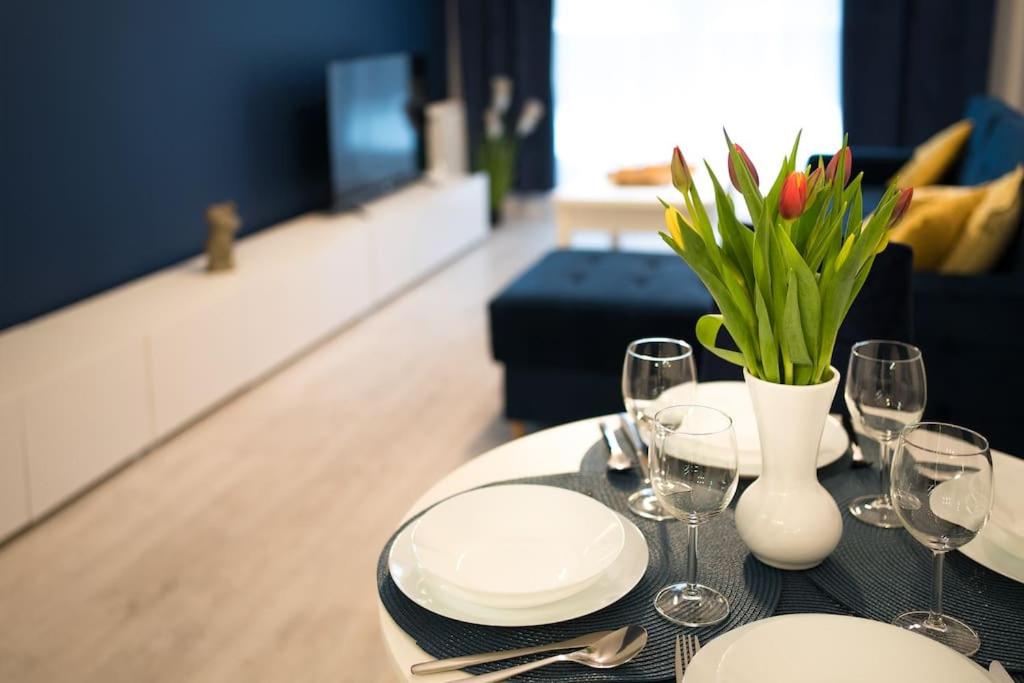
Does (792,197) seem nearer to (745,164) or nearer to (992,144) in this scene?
(745,164)

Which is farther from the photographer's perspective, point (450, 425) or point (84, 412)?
point (450, 425)

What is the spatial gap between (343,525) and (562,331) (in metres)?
0.86

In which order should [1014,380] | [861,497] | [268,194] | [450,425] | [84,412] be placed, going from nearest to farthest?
[861,497] → [1014,380] → [84,412] → [450,425] → [268,194]

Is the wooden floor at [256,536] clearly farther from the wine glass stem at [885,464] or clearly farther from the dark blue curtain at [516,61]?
the dark blue curtain at [516,61]

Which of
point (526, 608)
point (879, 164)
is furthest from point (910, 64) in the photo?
point (526, 608)

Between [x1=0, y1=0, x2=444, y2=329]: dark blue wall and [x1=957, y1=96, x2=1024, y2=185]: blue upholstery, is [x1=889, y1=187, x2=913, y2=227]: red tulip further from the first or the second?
[x1=0, y1=0, x2=444, y2=329]: dark blue wall

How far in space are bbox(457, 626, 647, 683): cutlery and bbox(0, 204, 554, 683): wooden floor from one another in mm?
1079

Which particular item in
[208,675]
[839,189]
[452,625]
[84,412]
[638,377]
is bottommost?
[208,675]

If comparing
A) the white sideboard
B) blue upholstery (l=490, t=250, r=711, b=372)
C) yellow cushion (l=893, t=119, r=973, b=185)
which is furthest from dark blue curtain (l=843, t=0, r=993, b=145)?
blue upholstery (l=490, t=250, r=711, b=372)

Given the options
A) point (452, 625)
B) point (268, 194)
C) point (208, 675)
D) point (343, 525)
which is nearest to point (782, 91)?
point (268, 194)

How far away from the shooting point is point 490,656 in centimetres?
107

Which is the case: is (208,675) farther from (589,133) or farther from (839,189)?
(589,133)

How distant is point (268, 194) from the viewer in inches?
186

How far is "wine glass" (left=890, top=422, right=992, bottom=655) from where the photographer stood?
40.5 inches
